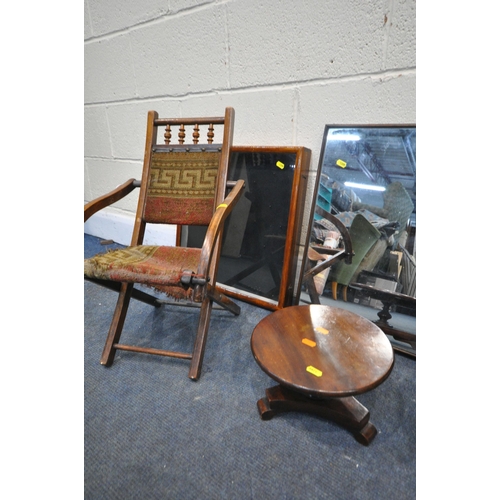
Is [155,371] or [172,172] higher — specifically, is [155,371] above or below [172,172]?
below

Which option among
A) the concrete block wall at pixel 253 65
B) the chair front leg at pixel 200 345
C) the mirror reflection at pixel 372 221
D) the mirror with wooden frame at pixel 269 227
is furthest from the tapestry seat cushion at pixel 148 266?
the concrete block wall at pixel 253 65

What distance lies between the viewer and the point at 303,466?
0.82 m

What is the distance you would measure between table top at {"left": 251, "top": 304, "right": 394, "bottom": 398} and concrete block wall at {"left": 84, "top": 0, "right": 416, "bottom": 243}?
79 centimetres

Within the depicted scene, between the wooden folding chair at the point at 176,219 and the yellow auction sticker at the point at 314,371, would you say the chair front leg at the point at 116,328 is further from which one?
the yellow auction sticker at the point at 314,371

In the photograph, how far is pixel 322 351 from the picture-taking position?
2.88 feet

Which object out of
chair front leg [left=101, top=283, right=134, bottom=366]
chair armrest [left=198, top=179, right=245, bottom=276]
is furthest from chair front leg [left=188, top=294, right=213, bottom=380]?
chair front leg [left=101, top=283, right=134, bottom=366]

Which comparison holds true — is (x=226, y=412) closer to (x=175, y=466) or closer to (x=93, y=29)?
(x=175, y=466)

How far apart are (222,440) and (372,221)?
99cm

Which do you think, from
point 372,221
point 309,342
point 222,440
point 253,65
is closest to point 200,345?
point 222,440

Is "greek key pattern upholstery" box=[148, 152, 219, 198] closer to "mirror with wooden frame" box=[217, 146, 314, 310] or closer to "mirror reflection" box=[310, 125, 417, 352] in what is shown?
"mirror with wooden frame" box=[217, 146, 314, 310]

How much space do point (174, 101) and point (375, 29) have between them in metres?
1.13
